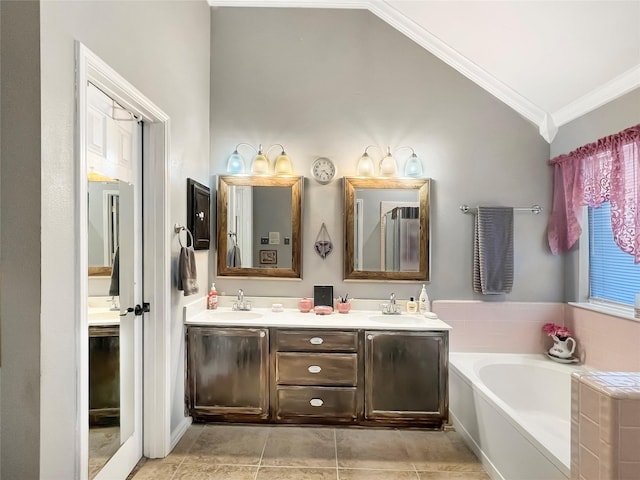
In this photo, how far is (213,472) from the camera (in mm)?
2068

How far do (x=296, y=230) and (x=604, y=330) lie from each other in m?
2.42

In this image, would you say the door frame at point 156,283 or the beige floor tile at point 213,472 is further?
the door frame at point 156,283

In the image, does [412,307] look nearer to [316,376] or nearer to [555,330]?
[316,376]

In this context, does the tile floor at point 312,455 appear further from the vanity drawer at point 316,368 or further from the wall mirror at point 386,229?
the wall mirror at point 386,229

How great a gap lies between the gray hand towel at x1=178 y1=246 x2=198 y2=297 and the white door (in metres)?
0.24

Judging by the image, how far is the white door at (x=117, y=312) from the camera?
163 centimetres

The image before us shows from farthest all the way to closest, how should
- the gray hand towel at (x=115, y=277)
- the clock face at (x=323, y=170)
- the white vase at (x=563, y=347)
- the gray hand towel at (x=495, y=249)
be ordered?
the clock face at (x=323, y=170)
the gray hand towel at (x=495, y=249)
the white vase at (x=563, y=347)
the gray hand towel at (x=115, y=277)

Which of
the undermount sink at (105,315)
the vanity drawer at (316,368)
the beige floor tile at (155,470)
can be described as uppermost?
the undermount sink at (105,315)

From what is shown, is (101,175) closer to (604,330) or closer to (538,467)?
(538,467)

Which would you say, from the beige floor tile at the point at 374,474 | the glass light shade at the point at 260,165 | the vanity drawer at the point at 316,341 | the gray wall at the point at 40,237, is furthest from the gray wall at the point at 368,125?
the gray wall at the point at 40,237

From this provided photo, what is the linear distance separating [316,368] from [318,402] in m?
0.25

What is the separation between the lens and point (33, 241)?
1.18 metres

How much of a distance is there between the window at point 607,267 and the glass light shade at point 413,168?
1.37 m

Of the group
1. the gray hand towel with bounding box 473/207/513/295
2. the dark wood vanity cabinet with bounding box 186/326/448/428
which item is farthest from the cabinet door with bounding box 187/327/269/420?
the gray hand towel with bounding box 473/207/513/295
